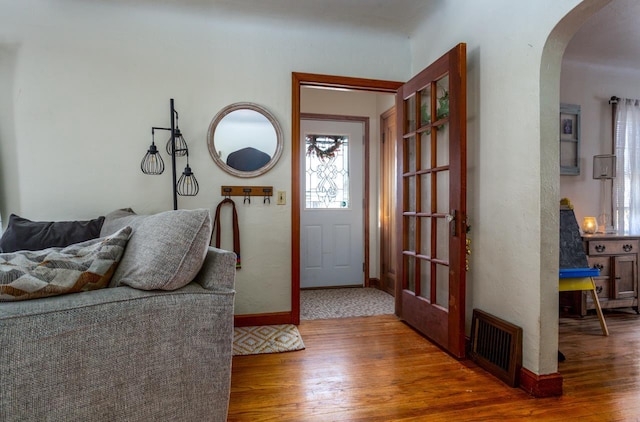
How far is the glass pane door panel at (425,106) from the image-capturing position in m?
2.56

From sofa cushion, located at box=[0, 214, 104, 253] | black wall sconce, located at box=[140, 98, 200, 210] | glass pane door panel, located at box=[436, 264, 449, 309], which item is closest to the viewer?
sofa cushion, located at box=[0, 214, 104, 253]

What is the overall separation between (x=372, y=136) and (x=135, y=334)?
363 centimetres

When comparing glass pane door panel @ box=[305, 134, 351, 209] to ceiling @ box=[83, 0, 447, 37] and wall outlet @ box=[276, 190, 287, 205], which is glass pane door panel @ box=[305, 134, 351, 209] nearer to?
wall outlet @ box=[276, 190, 287, 205]

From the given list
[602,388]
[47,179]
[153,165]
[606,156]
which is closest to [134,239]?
[153,165]

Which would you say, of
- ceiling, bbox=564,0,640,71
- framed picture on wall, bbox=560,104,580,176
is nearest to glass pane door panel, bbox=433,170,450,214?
ceiling, bbox=564,0,640,71

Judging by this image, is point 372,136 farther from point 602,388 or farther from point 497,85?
point 602,388

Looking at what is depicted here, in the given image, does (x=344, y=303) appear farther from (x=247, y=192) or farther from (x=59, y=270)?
(x=59, y=270)

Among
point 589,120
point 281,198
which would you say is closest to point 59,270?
point 281,198

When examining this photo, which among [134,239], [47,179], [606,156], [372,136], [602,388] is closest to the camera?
[134,239]

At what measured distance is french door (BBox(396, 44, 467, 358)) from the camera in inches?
84.6

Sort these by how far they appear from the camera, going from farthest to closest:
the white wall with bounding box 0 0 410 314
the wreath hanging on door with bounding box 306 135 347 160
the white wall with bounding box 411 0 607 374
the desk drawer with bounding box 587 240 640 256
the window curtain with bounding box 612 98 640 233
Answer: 1. the wreath hanging on door with bounding box 306 135 347 160
2. the window curtain with bounding box 612 98 640 233
3. the desk drawer with bounding box 587 240 640 256
4. the white wall with bounding box 0 0 410 314
5. the white wall with bounding box 411 0 607 374

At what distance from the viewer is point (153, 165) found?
2.69 meters

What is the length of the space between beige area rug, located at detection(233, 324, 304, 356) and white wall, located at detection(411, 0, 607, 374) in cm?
127

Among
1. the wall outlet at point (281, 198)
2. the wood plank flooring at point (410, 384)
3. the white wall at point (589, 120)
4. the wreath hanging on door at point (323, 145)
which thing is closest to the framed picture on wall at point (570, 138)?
the white wall at point (589, 120)
